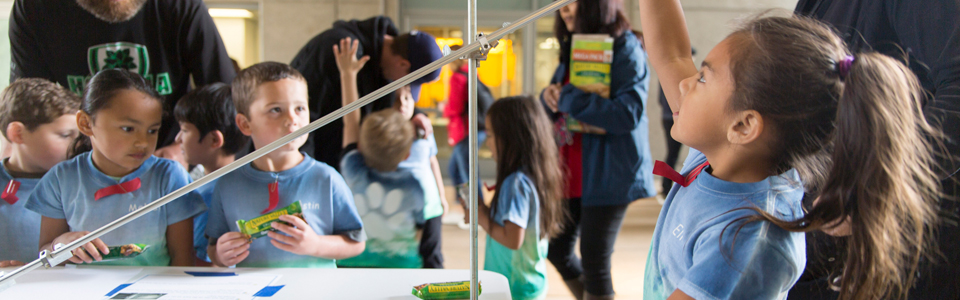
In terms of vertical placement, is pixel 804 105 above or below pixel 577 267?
above

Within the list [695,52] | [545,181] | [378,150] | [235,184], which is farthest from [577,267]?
[695,52]

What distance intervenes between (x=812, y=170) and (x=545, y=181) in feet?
3.39

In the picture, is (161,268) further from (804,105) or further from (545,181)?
(804,105)

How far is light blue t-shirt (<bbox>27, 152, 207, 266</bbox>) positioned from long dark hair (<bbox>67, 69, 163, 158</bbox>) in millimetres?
33

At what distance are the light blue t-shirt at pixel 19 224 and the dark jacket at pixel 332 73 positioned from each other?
0.70 metres

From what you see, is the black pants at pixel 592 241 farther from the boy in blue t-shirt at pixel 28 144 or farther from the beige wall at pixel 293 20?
the boy in blue t-shirt at pixel 28 144

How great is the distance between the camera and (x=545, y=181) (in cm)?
174

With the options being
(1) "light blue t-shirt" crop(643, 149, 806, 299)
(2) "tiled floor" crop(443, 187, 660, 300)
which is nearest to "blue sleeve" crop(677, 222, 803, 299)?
(1) "light blue t-shirt" crop(643, 149, 806, 299)

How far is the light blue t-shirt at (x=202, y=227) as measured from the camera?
4.60ft

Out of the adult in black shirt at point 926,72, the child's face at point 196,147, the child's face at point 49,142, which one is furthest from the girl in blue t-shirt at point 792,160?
the child's face at point 49,142

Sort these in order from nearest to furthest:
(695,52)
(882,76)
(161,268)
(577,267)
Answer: (882,76) < (161,268) < (577,267) < (695,52)

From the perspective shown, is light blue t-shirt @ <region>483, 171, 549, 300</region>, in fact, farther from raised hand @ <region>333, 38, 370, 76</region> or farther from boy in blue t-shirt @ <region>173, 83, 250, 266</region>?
boy in blue t-shirt @ <region>173, 83, 250, 266</region>

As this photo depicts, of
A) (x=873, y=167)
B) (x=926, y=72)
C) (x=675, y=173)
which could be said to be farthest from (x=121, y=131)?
(x=926, y=72)

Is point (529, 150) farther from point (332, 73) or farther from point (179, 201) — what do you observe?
point (179, 201)
